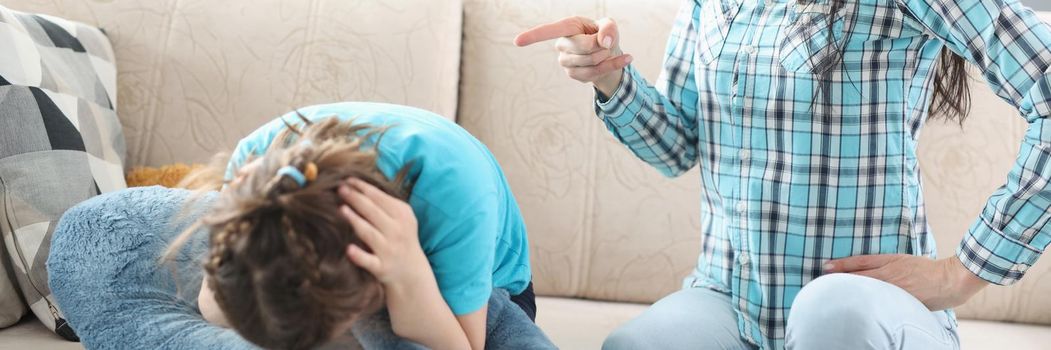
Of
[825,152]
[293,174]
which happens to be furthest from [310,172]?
[825,152]

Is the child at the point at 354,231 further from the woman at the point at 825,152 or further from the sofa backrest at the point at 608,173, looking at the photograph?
the sofa backrest at the point at 608,173

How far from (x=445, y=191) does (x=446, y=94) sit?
733 millimetres

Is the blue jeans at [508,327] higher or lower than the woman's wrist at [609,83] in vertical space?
lower

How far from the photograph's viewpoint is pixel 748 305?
1.20m

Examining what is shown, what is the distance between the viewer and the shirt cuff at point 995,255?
41.6 inches

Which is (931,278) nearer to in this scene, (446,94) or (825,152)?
(825,152)

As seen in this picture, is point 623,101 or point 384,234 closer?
point 384,234

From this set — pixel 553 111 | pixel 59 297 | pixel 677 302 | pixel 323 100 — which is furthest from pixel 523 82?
pixel 59 297

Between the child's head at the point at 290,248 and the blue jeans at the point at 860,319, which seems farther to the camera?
the blue jeans at the point at 860,319

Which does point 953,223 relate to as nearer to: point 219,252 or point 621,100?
point 621,100

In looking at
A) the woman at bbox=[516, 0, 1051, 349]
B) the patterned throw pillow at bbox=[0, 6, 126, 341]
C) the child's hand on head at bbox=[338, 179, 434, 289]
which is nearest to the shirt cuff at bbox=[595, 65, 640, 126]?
the woman at bbox=[516, 0, 1051, 349]

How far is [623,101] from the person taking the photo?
124cm

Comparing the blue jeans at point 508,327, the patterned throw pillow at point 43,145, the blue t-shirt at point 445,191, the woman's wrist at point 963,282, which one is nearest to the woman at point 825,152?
the woman's wrist at point 963,282

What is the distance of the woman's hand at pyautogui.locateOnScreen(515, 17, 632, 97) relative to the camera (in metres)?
1.16
